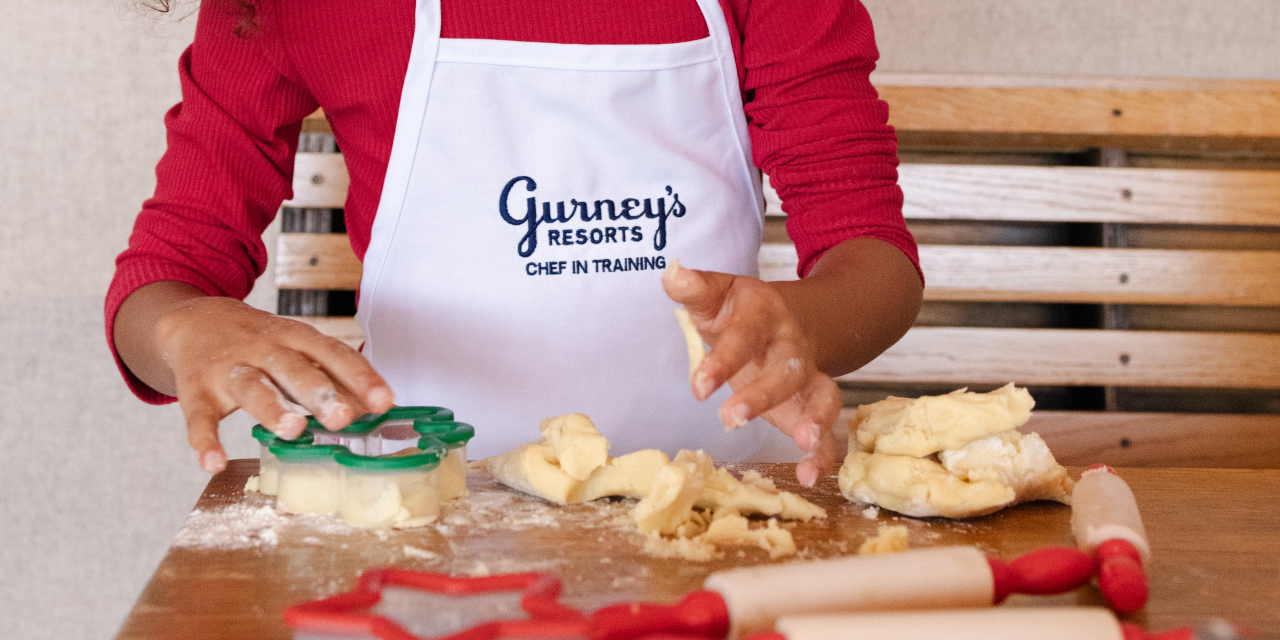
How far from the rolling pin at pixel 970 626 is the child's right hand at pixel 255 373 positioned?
0.41m

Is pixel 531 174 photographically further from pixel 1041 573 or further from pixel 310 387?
pixel 1041 573

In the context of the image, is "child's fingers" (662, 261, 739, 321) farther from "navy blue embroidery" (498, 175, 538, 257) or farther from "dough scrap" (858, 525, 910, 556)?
"navy blue embroidery" (498, 175, 538, 257)

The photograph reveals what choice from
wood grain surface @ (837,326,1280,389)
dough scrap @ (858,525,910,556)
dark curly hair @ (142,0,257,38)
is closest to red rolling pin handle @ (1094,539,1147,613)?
dough scrap @ (858,525,910,556)

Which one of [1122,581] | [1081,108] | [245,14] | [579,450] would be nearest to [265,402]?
[579,450]

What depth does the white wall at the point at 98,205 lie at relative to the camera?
1.75 m

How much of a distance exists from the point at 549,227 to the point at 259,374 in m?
0.37

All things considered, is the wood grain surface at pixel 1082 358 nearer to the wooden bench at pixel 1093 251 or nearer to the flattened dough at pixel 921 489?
the wooden bench at pixel 1093 251

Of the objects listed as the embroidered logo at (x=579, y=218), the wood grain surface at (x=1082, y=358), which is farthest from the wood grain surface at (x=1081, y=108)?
the embroidered logo at (x=579, y=218)

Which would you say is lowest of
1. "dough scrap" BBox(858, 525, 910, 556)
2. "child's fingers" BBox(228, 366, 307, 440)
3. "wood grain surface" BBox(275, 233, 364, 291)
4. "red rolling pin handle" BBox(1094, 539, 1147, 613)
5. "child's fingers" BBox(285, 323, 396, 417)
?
"dough scrap" BBox(858, 525, 910, 556)

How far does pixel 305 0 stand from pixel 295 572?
659mm

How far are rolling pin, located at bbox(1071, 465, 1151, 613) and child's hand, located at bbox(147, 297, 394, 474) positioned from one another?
1.71 ft

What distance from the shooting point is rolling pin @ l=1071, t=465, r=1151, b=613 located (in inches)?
22.9

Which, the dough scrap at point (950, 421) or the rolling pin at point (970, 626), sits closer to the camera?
the rolling pin at point (970, 626)

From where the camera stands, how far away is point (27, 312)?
→ 1.78 m
